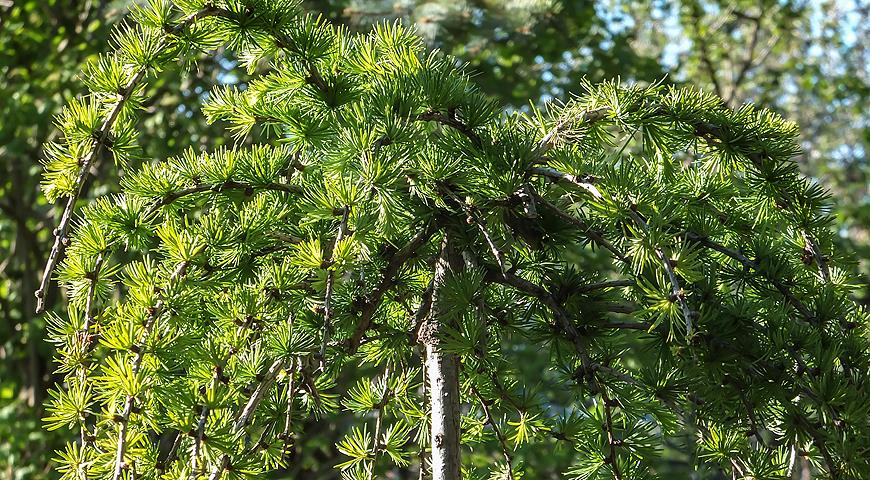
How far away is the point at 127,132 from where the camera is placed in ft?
2.76

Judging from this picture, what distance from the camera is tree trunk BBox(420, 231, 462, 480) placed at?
0.88m

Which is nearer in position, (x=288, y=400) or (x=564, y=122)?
(x=288, y=400)

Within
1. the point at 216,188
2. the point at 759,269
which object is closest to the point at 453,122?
the point at 216,188

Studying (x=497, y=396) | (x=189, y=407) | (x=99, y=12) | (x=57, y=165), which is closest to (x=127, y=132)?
(x=57, y=165)

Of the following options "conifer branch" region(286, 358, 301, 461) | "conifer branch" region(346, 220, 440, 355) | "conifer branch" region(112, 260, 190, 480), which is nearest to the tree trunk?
"conifer branch" region(346, 220, 440, 355)

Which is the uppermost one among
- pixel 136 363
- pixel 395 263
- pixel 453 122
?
pixel 453 122

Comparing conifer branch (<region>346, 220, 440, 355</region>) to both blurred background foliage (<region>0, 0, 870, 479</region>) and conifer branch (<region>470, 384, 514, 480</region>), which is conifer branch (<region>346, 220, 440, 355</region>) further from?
blurred background foliage (<region>0, 0, 870, 479</region>)

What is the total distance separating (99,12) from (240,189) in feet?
8.22

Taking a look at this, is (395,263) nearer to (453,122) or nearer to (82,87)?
(453,122)

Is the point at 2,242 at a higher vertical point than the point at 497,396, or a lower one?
higher

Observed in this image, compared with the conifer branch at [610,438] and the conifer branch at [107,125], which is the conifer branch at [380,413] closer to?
the conifer branch at [610,438]

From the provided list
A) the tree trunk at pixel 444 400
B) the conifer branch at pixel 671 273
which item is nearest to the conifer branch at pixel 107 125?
the tree trunk at pixel 444 400

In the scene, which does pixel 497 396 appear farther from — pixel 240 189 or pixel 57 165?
pixel 57 165

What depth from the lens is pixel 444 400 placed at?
0.89m
